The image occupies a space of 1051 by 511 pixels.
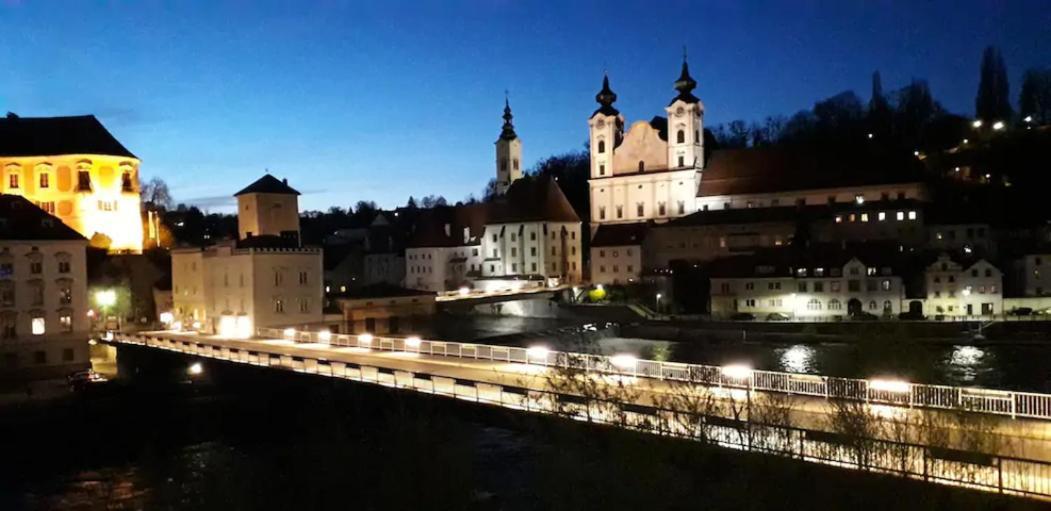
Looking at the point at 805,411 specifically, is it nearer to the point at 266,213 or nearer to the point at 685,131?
the point at 266,213

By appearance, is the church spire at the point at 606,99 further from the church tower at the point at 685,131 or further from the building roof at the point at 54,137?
the building roof at the point at 54,137

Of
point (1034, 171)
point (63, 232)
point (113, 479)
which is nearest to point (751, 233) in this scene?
point (1034, 171)

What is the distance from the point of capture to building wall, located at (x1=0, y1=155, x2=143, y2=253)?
6956cm

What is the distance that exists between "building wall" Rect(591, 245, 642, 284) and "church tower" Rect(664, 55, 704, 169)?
1466cm

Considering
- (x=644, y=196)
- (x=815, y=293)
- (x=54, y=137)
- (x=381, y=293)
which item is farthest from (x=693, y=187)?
(x=54, y=137)

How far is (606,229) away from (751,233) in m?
14.7

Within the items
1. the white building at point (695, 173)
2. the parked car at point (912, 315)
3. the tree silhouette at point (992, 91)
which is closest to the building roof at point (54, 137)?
the white building at point (695, 173)

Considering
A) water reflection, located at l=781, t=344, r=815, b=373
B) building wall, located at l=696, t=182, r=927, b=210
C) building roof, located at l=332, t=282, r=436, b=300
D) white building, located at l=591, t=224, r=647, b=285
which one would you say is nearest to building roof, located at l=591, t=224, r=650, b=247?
white building, located at l=591, t=224, r=647, b=285

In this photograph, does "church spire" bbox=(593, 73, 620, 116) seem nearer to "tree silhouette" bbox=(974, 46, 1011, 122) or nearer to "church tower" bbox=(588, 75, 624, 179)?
"church tower" bbox=(588, 75, 624, 179)

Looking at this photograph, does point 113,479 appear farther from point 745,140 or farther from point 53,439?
point 745,140

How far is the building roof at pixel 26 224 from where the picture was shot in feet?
145

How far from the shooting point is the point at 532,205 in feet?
293

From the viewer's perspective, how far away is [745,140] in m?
138

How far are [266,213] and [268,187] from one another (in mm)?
2211
